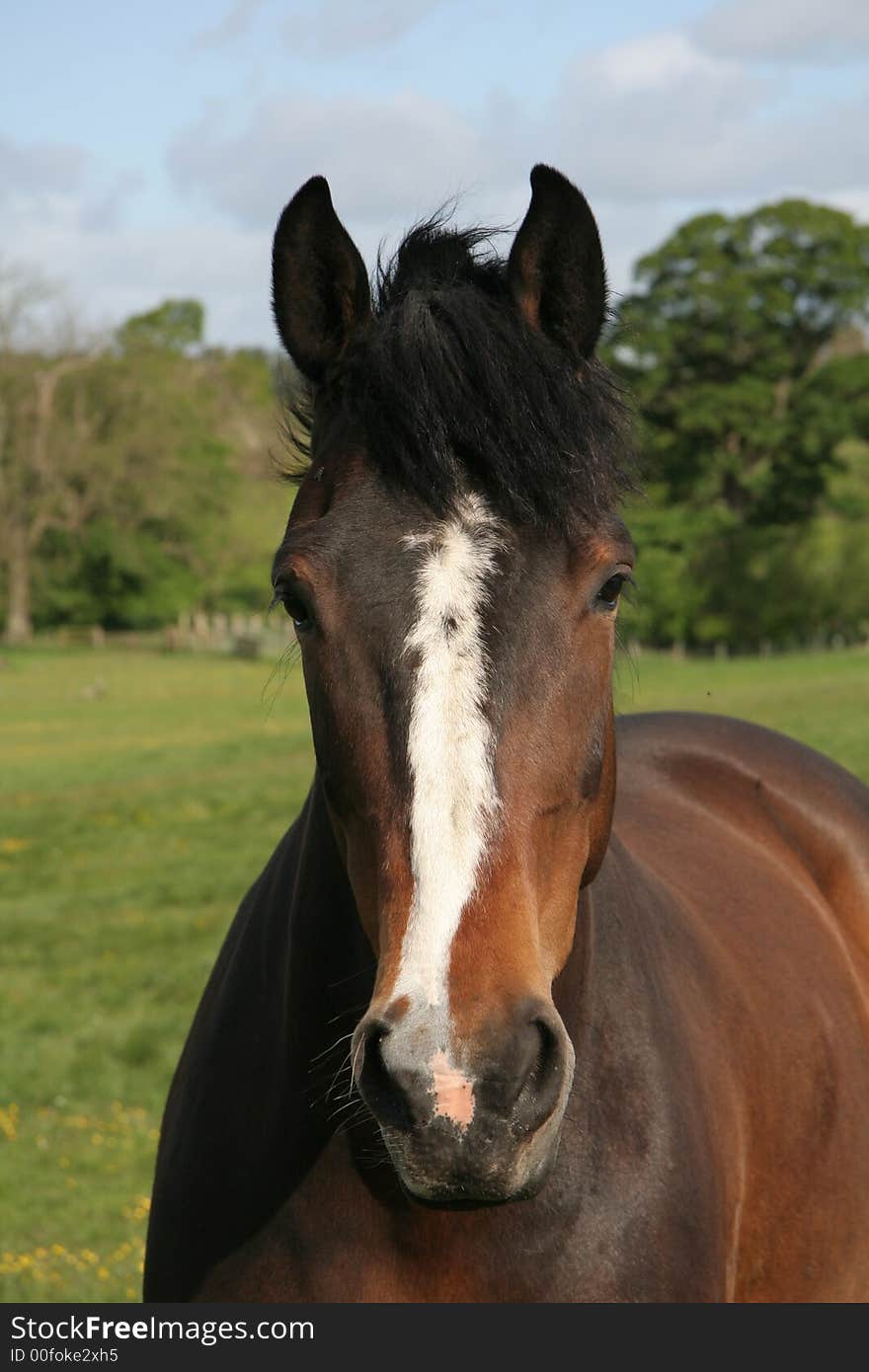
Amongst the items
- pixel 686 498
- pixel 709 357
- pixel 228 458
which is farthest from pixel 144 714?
pixel 228 458

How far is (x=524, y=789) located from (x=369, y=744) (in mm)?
286

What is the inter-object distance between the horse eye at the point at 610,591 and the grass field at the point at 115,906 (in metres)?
0.60

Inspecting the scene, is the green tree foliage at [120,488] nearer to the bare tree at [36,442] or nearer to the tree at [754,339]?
the bare tree at [36,442]

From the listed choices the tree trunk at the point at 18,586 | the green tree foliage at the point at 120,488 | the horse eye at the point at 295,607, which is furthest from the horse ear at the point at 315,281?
the tree trunk at the point at 18,586

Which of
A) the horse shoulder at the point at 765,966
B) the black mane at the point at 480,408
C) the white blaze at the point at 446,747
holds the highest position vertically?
the black mane at the point at 480,408

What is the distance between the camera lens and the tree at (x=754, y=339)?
52719mm

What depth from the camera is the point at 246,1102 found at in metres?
2.96

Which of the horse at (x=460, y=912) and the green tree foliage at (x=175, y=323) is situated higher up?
the green tree foliage at (x=175, y=323)

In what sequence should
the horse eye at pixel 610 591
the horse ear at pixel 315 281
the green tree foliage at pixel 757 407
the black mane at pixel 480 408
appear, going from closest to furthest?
the black mane at pixel 480 408
the horse eye at pixel 610 591
the horse ear at pixel 315 281
the green tree foliage at pixel 757 407

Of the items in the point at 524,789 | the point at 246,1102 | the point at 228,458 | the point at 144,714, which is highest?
the point at 228,458

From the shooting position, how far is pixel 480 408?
2.55 meters

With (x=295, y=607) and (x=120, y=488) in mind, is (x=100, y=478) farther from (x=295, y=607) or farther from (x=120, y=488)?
(x=295, y=607)

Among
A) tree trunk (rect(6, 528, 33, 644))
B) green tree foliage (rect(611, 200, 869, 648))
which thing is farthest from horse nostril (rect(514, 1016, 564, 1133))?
tree trunk (rect(6, 528, 33, 644))

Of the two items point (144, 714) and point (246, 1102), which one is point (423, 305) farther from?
point (144, 714)
